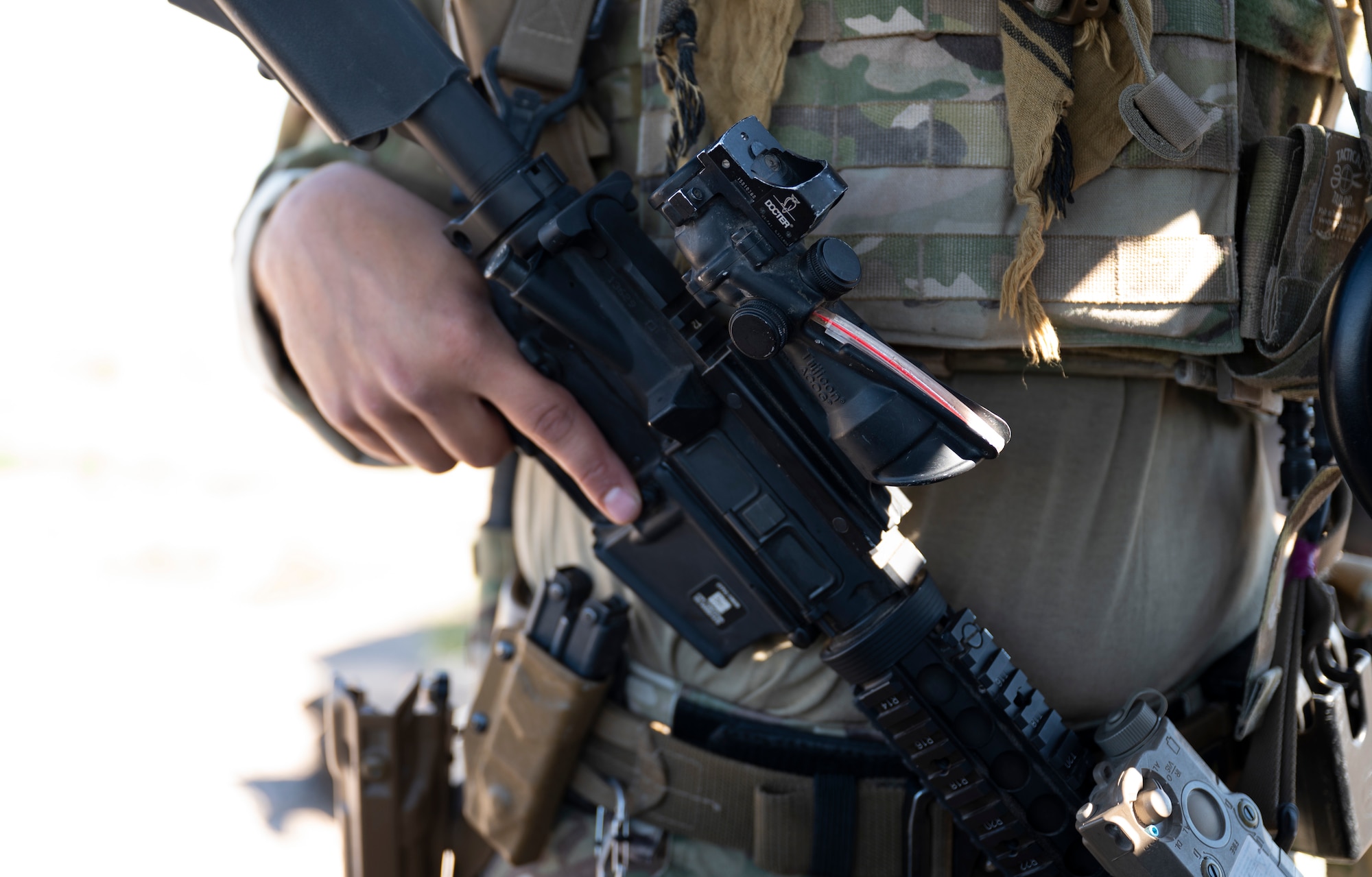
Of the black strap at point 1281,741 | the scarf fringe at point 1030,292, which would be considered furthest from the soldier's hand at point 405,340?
the black strap at point 1281,741

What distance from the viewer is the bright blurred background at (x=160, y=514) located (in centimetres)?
428

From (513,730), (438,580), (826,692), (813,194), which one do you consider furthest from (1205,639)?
(438,580)

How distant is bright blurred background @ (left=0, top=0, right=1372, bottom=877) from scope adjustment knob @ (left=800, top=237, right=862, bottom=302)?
3906 millimetres

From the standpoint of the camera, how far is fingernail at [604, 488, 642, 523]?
1057mm

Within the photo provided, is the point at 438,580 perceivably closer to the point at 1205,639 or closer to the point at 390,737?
the point at 390,737

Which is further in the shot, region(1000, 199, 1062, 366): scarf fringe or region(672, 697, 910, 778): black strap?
region(672, 697, 910, 778): black strap

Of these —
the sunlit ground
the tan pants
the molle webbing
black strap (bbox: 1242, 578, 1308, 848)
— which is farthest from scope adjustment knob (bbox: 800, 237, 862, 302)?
the sunlit ground

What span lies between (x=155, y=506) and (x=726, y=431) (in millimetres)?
7985

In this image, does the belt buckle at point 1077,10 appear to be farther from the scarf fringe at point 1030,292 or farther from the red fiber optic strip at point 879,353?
the red fiber optic strip at point 879,353

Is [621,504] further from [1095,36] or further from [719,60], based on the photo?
[1095,36]

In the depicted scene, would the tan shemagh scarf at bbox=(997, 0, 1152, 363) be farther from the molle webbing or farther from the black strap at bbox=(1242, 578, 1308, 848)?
the black strap at bbox=(1242, 578, 1308, 848)

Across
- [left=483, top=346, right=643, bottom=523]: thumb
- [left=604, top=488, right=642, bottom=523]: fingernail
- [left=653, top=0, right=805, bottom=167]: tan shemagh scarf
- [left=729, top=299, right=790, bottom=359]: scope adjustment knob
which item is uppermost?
[left=653, top=0, right=805, bottom=167]: tan shemagh scarf

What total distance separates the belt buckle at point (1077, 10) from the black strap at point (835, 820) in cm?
82

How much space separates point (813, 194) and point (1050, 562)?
1.62ft
